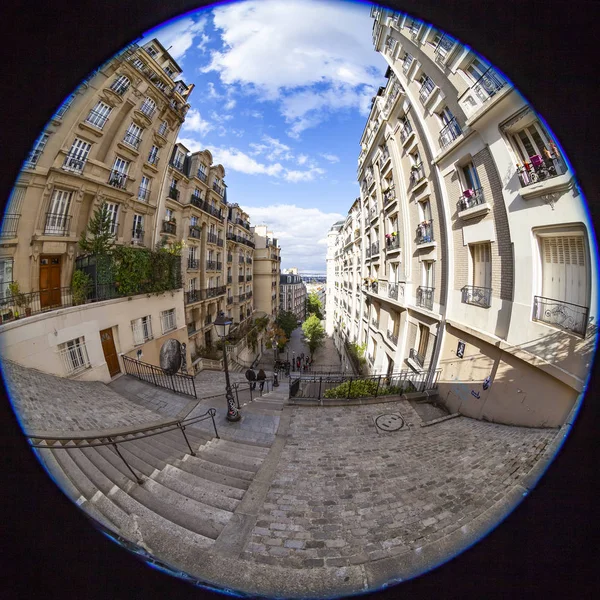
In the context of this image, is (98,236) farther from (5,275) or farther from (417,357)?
(417,357)

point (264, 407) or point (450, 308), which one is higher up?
point (450, 308)

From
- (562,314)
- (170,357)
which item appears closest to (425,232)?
(562,314)

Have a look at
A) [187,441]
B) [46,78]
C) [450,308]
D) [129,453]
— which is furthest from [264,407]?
[46,78]

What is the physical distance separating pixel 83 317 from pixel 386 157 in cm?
229

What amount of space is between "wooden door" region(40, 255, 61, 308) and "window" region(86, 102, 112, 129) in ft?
2.50

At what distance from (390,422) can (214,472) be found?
3.42ft

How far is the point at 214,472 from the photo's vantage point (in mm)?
1256

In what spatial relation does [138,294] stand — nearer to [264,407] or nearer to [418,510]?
[264,407]

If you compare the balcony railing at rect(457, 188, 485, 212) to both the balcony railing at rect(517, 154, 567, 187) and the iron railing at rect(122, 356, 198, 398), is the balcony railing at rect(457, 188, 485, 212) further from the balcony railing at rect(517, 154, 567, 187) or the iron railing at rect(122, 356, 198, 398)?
the iron railing at rect(122, 356, 198, 398)

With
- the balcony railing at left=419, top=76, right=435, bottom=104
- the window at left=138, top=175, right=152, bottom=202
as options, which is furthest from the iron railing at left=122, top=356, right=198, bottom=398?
the balcony railing at left=419, top=76, right=435, bottom=104

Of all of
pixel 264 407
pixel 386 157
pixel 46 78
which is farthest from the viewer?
pixel 386 157

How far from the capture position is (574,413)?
1.07 meters

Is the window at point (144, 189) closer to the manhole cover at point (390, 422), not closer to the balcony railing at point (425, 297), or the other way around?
the balcony railing at point (425, 297)

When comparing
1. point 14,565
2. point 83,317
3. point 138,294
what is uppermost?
point 138,294
